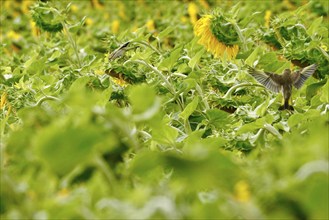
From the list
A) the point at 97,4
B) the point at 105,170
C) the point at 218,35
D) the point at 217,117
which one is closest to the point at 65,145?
the point at 105,170

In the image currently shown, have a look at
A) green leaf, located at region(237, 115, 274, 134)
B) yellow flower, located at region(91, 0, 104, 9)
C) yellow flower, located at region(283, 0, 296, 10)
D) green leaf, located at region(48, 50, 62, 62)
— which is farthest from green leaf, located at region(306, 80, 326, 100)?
yellow flower, located at region(91, 0, 104, 9)

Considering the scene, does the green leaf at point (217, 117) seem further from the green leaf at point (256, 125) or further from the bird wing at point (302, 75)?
the green leaf at point (256, 125)

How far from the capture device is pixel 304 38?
283 cm

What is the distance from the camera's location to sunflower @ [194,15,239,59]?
119 inches

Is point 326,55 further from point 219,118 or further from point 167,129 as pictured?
point 167,129

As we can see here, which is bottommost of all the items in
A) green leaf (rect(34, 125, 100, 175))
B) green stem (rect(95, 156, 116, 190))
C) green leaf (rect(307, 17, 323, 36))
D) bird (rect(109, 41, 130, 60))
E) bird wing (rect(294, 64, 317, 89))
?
bird (rect(109, 41, 130, 60))

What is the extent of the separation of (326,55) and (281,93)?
352mm

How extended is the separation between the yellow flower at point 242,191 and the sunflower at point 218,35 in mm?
1767

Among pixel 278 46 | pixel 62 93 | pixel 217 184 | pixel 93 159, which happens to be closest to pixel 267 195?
pixel 217 184

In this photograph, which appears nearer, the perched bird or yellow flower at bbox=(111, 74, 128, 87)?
the perched bird

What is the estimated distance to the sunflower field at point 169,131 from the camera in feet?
3.84

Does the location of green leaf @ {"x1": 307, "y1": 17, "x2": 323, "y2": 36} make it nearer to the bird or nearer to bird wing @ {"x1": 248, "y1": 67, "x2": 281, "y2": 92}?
bird wing @ {"x1": 248, "y1": 67, "x2": 281, "y2": 92}

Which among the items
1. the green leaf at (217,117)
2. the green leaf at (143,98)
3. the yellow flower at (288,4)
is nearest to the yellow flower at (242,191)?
the green leaf at (143,98)

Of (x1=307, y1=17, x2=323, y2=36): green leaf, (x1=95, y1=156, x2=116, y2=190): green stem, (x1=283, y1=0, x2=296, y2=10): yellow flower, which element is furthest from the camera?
(x1=283, y1=0, x2=296, y2=10): yellow flower
